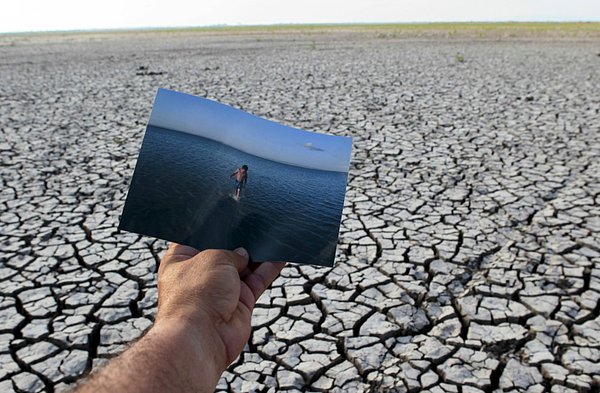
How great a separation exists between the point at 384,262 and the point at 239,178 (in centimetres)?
198

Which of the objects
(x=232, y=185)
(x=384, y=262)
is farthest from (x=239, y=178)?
(x=384, y=262)

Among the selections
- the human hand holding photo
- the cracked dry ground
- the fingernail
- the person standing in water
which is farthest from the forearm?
the cracked dry ground

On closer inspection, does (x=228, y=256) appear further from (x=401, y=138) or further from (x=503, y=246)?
(x=401, y=138)

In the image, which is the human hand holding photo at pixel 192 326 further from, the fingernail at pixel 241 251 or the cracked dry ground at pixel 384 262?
the cracked dry ground at pixel 384 262

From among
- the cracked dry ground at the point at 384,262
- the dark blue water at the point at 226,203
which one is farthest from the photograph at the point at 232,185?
the cracked dry ground at the point at 384,262

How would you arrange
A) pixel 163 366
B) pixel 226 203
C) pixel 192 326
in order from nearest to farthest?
pixel 163 366 → pixel 192 326 → pixel 226 203

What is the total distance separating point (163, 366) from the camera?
0.97 m

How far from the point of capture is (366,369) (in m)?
2.22

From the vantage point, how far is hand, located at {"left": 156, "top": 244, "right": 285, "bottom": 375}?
1.11 metres

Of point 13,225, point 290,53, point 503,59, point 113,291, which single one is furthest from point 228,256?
point 290,53

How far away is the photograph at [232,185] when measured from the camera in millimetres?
1241

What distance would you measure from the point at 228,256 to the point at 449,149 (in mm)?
4574

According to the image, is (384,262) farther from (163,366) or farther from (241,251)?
(163,366)

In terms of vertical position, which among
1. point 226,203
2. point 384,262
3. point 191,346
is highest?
point 226,203
